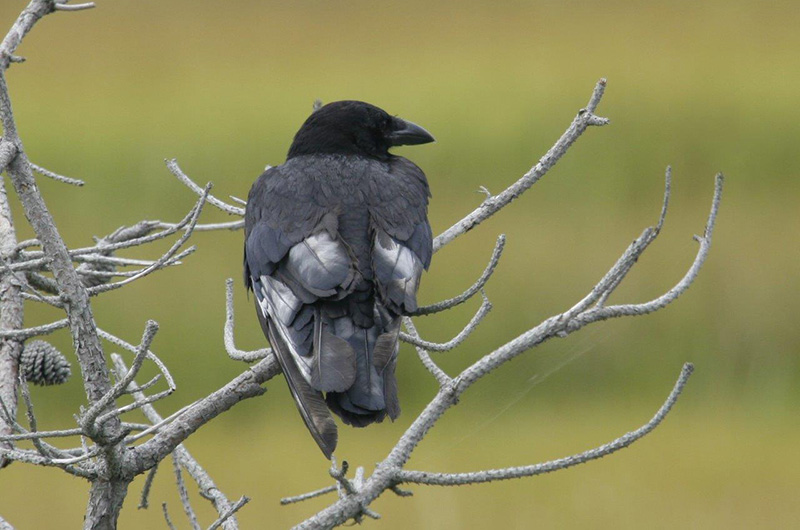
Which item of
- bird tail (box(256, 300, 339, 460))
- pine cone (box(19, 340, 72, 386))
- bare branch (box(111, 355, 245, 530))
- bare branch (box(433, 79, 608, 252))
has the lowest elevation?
bare branch (box(111, 355, 245, 530))

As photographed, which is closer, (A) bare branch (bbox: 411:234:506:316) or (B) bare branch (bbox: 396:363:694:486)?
(B) bare branch (bbox: 396:363:694:486)

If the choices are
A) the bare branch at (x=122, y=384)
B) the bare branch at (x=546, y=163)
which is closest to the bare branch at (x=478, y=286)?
the bare branch at (x=546, y=163)

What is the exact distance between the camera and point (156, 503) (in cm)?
736

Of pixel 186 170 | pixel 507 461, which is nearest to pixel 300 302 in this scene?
pixel 507 461

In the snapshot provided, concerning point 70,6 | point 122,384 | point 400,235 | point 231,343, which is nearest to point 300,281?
point 231,343

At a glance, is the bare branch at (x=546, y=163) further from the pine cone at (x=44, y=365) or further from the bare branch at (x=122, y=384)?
the bare branch at (x=122, y=384)

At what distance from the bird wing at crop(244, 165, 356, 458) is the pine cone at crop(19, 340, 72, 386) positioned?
52 cm

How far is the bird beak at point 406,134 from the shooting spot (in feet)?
13.5

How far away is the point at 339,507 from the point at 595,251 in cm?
547

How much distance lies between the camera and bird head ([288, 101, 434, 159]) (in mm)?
3943

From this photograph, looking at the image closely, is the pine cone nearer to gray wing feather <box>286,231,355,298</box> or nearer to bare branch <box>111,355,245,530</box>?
bare branch <box>111,355,245,530</box>

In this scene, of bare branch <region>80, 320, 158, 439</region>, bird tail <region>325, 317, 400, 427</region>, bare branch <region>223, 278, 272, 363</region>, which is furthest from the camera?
bare branch <region>223, 278, 272, 363</region>

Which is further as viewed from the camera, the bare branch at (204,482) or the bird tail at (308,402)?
the bare branch at (204,482)

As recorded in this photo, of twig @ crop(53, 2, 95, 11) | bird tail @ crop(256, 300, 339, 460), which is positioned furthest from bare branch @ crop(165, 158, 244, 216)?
twig @ crop(53, 2, 95, 11)
